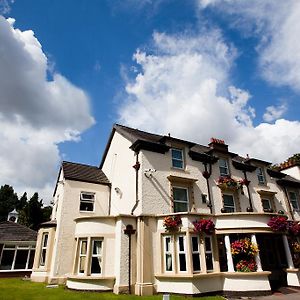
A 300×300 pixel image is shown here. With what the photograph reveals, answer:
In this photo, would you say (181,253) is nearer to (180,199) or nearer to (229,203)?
(180,199)

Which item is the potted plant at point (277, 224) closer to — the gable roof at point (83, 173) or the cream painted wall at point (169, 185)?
the cream painted wall at point (169, 185)

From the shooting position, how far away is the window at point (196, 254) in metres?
13.3

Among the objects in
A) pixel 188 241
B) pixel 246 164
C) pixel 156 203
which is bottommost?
pixel 188 241

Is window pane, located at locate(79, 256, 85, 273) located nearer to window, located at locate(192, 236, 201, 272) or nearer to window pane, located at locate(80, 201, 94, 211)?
window pane, located at locate(80, 201, 94, 211)

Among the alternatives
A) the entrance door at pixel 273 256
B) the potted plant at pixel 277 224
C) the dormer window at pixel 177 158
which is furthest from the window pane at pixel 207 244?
the dormer window at pixel 177 158

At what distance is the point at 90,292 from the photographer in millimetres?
13188

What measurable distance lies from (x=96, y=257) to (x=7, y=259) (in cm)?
1340

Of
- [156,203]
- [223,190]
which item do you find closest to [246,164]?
[223,190]

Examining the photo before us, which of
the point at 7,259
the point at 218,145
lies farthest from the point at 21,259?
the point at 218,145

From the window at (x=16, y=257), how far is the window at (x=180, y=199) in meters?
15.4

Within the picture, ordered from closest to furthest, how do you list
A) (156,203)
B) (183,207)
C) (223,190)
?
(156,203) < (183,207) < (223,190)

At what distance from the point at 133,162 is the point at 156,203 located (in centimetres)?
328

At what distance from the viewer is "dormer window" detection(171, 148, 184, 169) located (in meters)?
18.0

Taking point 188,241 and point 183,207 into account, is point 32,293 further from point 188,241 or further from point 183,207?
point 183,207
